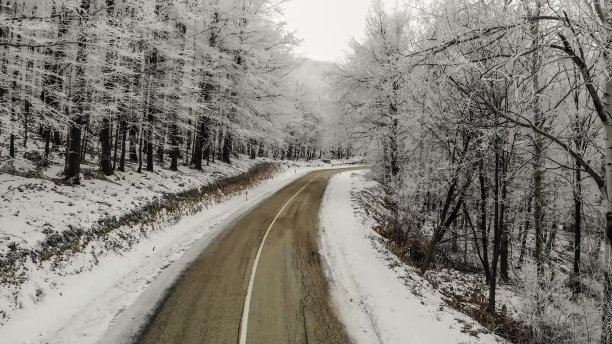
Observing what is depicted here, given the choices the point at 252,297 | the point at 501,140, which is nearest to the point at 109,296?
the point at 252,297

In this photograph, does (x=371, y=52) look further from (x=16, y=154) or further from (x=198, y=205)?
(x=16, y=154)

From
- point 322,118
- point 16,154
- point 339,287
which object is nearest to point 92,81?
point 16,154

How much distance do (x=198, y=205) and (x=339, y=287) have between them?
403 inches

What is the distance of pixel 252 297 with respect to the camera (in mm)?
8516

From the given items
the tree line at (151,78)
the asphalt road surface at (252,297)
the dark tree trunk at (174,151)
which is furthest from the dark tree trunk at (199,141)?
the asphalt road surface at (252,297)

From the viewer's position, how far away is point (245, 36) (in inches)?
924

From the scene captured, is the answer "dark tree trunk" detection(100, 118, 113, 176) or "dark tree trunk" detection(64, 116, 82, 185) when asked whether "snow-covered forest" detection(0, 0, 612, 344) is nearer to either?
"dark tree trunk" detection(64, 116, 82, 185)

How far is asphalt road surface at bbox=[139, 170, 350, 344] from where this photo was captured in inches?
272

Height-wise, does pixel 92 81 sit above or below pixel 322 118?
below

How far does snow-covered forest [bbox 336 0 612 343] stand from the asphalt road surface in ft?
14.1

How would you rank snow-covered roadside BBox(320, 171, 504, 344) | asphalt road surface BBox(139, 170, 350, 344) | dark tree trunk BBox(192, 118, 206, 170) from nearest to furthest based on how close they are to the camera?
1. asphalt road surface BBox(139, 170, 350, 344)
2. snow-covered roadside BBox(320, 171, 504, 344)
3. dark tree trunk BBox(192, 118, 206, 170)

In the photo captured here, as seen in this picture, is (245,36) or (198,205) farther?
(245,36)

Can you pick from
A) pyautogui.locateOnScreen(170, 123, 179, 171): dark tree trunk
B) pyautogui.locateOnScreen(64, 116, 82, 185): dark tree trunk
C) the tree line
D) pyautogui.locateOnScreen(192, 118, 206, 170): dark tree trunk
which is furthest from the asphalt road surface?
pyautogui.locateOnScreen(192, 118, 206, 170): dark tree trunk

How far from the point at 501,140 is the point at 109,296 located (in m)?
10.4
